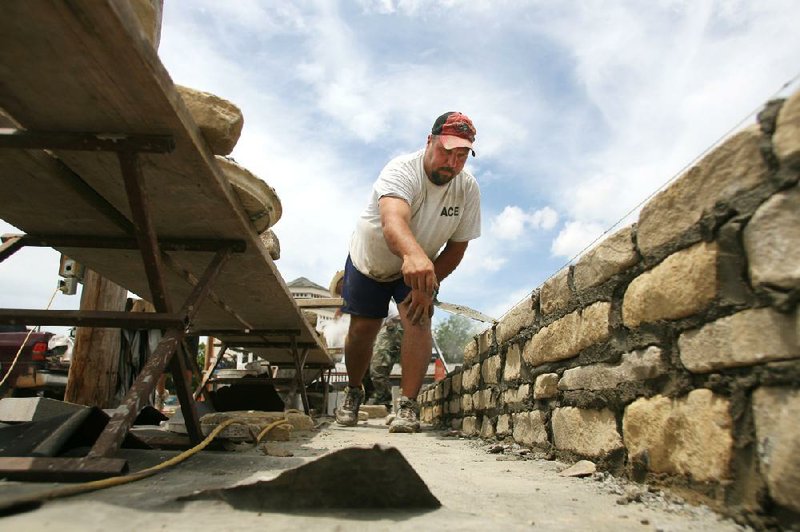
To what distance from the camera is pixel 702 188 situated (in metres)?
1.33

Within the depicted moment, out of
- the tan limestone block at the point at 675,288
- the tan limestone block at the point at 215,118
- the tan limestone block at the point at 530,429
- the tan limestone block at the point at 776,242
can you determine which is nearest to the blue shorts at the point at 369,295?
the tan limestone block at the point at 530,429

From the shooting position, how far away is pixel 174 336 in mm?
1954

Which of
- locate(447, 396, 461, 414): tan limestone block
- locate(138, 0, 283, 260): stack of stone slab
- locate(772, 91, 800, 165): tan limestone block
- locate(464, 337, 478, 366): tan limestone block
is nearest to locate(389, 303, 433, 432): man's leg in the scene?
locate(464, 337, 478, 366): tan limestone block

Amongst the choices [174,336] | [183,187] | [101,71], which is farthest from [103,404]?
[101,71]

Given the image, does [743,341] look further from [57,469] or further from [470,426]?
[470,426]

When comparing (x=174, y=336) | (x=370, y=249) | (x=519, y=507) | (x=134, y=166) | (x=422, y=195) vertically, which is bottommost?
(x=519, y=507)

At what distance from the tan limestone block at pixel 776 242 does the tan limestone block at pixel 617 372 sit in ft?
1.54

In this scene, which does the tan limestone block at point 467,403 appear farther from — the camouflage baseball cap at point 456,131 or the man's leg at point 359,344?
the camouflage baseball cap at point 456,131

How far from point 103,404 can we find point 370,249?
270 centimetres

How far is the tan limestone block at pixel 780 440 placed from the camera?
3.37 feet

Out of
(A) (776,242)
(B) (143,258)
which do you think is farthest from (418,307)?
(A) (776,242)

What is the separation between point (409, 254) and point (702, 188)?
1471 millimetres

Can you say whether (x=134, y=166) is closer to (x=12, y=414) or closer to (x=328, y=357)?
(x=12, y=414)

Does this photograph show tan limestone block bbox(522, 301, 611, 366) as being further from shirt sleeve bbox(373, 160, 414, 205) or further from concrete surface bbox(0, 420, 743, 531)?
shirt sleeve bbox(373, 160, 414, 205)
